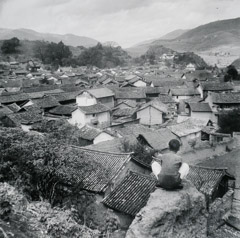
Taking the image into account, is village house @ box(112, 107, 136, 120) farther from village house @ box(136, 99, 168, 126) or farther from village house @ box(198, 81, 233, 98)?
village house @ box(198, 81, 233, 98)

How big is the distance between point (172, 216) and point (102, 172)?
851 centimetres

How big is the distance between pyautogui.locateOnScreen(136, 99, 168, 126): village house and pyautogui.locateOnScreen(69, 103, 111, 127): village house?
5005 mm

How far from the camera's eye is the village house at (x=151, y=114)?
41641 mm

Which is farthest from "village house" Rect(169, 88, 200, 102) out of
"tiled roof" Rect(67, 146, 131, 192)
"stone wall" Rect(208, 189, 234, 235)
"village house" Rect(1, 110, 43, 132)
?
"tiled roof" Rect(67, 146, 131, 192)

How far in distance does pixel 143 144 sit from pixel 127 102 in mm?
18475

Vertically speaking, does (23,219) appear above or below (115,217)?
above

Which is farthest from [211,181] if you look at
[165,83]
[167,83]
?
[167,83]

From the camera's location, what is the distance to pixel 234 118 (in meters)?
37.3

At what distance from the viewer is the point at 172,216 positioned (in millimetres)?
6020

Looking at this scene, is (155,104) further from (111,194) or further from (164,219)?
(164,219)

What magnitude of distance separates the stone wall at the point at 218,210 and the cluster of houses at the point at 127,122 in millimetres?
577

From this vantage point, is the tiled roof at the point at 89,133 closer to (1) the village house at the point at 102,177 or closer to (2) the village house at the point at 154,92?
(1) the village house at the point at 102,177

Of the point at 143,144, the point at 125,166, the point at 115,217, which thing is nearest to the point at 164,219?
the point at 115,217

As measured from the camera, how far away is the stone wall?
14.1 meters
